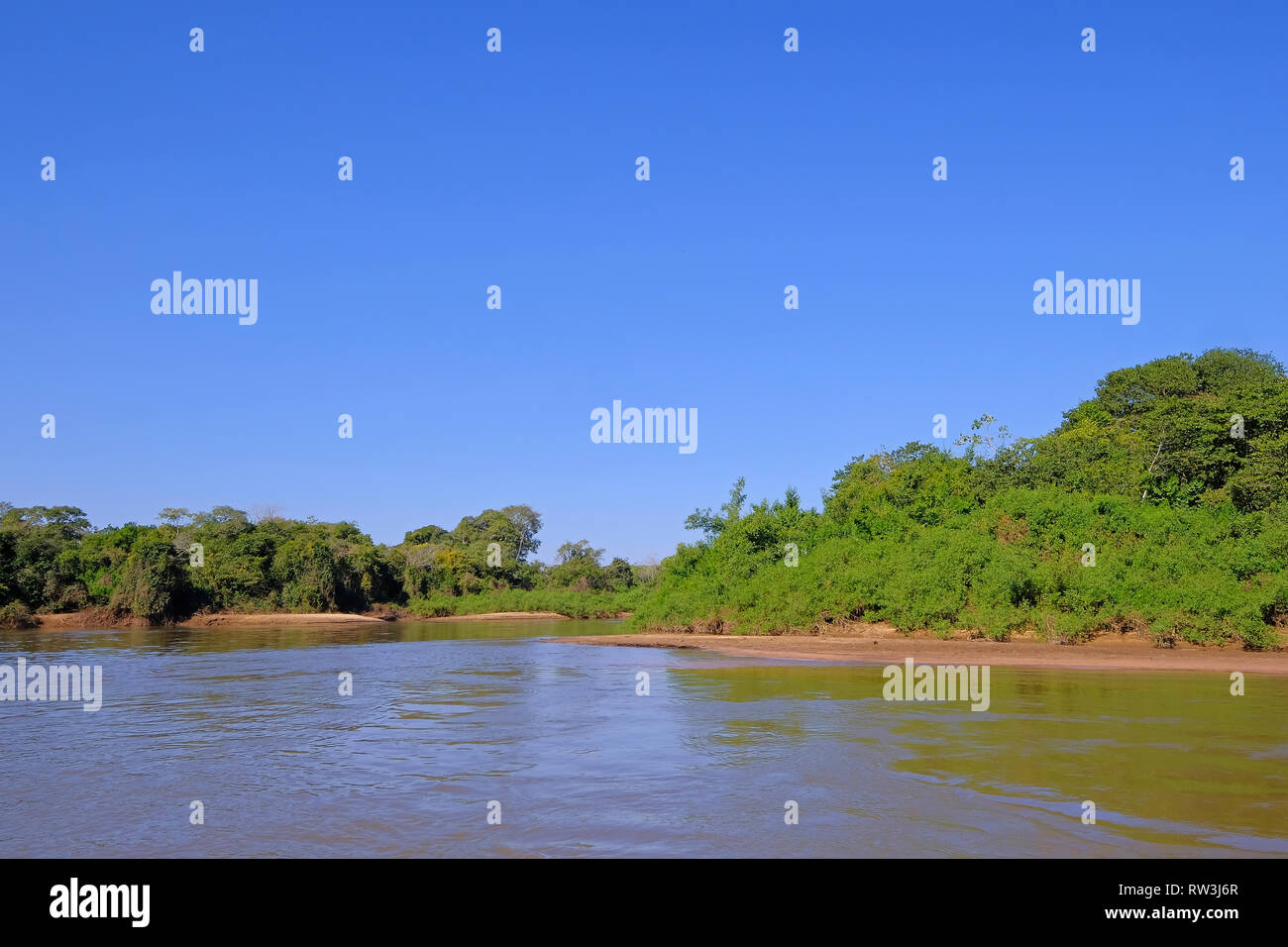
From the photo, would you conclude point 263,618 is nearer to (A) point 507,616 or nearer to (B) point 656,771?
(A) point 507,616

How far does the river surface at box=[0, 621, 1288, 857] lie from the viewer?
Result: 7.43m

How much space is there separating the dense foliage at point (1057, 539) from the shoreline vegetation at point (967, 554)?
0.08 meters

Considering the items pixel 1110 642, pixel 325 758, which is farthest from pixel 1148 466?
pixel 325 758

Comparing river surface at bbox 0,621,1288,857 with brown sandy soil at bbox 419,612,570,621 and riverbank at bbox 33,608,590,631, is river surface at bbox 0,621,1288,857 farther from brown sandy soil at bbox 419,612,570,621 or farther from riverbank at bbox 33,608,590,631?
brown sandy soil at bbox 419,612,570,621

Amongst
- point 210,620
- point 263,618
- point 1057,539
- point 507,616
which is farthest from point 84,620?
point 1057,539

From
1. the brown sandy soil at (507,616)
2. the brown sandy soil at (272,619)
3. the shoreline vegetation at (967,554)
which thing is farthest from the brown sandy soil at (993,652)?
the brown sandy soil at (507,616)

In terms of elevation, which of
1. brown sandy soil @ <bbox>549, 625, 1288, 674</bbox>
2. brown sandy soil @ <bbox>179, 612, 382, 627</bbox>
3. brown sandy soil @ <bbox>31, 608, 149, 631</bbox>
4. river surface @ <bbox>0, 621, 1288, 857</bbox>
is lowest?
brown sandy soil @ <bbox>179, 612, 382, 627</bbox>

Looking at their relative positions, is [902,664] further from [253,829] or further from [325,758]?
[253,829]

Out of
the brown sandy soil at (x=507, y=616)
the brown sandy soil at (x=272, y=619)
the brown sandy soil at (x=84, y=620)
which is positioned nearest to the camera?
the brown sandy soil at (x=84, y=620)

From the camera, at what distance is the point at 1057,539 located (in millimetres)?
29891

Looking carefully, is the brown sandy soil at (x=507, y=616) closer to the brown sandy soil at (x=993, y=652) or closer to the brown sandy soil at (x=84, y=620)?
the brown sandy soil at (x=84, y=620)

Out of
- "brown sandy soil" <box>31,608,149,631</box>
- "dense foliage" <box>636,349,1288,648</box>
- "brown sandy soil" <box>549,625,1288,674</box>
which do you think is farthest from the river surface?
"brown sandy soil" <box>31,608,149,631</box>

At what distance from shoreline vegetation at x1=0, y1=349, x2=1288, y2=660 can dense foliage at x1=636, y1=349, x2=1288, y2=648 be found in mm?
84

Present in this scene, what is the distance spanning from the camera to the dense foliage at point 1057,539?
2583 centimetres
